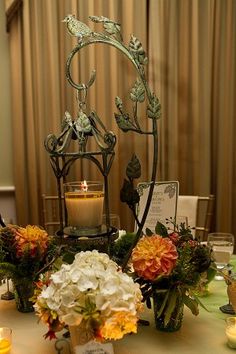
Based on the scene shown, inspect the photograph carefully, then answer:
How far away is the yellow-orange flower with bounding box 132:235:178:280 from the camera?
104cm

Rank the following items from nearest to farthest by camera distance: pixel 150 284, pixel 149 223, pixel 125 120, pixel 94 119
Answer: pixel 150 284
pixel 125 120
pixel 94 119
pixel 149 223

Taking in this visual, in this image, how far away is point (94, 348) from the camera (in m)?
0.93

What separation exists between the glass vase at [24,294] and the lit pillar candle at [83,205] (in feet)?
0.77

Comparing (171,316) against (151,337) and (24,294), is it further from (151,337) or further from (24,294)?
(24,294)

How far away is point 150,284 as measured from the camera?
3.58ft

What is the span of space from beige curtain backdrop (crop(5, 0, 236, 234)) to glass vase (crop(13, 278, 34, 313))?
1.62 m

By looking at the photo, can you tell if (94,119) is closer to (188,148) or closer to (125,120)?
(125,120)

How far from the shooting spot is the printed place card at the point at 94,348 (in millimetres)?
918

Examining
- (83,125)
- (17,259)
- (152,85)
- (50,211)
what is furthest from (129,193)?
(152,85)

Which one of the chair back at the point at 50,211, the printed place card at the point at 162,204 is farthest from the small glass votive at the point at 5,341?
the chair back at the point at 50,211

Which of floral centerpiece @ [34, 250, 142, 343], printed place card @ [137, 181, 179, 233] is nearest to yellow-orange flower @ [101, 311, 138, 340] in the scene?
floral centerpiece @ [34, 250, 142, 343]

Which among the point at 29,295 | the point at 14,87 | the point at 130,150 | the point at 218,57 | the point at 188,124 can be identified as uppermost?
the point at 218,57

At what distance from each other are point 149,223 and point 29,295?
29.2 inches

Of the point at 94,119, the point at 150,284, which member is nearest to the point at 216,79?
the point at 94,119
